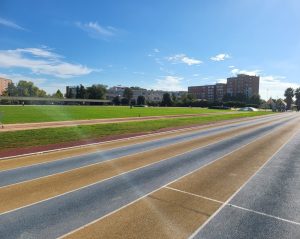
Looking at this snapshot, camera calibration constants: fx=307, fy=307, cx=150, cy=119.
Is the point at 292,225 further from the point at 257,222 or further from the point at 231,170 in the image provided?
the point at 231,170

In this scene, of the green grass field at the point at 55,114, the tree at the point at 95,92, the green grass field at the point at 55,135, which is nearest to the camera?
the green grass field at the point at 55,135

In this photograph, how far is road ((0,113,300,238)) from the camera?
7.08 meters

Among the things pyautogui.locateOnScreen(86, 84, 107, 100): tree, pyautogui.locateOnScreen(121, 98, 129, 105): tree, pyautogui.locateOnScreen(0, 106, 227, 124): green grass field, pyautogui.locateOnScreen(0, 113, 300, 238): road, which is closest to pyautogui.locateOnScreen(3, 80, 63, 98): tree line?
pyautogui.locateOnScreen(86, 84, 107, 100): tree

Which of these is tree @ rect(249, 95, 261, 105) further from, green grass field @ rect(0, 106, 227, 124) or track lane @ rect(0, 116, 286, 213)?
track lane @ rect(0, 116, 286, 213)

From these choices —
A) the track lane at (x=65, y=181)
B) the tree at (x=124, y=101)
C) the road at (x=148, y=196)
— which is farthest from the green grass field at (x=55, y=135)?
the tree at (x=124, y=101)

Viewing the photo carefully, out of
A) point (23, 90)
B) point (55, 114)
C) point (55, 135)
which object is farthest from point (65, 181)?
point (23, 90)

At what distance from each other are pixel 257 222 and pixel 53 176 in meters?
7.56

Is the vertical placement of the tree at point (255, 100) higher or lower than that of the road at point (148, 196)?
higher

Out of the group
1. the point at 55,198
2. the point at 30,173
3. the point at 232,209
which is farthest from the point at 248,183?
the point at 30,173

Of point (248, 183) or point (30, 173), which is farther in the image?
point (30, 173)

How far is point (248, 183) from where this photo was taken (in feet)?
37.3

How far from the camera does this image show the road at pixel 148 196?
7078mm

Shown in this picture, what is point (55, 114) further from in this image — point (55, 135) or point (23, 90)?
point (23, 90)

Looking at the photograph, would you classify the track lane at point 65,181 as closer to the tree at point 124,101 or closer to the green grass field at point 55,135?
the green grass field at point 55,135
